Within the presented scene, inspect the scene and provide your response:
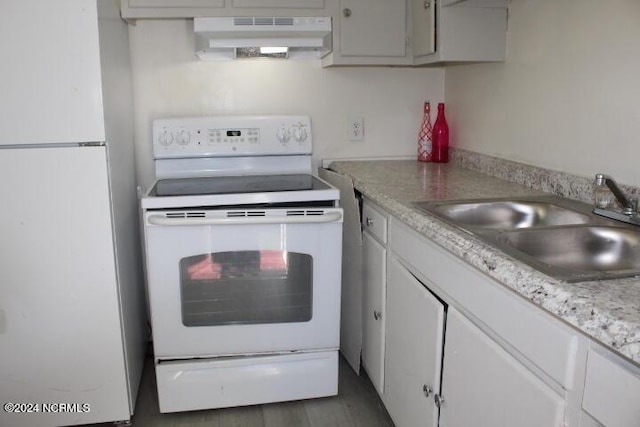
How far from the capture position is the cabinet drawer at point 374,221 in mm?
1899

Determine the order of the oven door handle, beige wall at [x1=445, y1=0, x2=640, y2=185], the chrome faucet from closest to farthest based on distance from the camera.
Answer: the chrome faucet
beige wall at [x1=445, y1=0, x2=640, y2=185]
the oven door handle

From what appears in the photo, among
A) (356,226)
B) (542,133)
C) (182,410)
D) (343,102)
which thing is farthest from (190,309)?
(542,133)

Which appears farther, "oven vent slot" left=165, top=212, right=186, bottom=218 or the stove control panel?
the stove control panel

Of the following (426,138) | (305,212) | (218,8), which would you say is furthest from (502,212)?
(218,8)

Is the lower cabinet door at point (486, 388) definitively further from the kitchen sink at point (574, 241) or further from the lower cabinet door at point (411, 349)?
the kitchen sink at point (574, 241)

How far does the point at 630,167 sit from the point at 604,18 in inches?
17.5

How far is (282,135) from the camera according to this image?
8.09 ft

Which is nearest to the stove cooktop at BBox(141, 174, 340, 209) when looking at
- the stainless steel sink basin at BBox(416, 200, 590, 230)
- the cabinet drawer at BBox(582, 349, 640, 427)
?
the stainless steel sink basin at BBox(416, 200, 590, 230)

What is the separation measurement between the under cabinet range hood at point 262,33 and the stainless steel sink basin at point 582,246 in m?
1.28

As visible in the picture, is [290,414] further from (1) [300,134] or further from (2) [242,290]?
(1) [300,134]

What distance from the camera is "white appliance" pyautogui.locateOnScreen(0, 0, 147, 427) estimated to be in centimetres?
176

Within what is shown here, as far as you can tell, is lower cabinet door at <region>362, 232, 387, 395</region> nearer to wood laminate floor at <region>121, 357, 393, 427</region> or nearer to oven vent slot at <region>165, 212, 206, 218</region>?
wood laminate floor at <region>121, 357, 393, 427</region>

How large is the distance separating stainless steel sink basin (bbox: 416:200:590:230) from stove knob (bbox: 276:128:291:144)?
98cm

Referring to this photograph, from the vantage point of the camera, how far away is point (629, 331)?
0.79 metres
